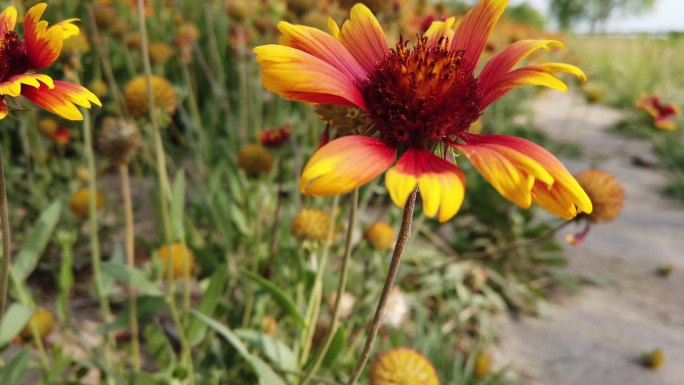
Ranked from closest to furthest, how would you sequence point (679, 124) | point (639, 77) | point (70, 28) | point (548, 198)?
point (548, 198)
point (70, 28)
point (679, 124)
point (639, 77)

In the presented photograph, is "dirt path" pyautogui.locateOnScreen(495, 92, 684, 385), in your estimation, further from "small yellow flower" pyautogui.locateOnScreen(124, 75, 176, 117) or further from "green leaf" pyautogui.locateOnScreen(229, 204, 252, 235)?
"small yellow flower" pyautogui.locateOnScreen(124, 75, 176, 117)

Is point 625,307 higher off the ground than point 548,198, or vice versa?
point 548,198

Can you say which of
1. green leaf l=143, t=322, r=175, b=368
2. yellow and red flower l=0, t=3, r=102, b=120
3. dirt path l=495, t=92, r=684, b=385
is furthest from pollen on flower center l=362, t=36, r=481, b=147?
dirt path l=495, t=92, r=684, b=385

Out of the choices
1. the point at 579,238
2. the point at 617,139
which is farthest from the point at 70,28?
the point at 617,139

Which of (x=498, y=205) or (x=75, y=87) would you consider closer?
(x=75, y=87)

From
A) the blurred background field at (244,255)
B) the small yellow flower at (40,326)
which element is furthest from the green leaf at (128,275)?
the small yellow flower at (40,326)

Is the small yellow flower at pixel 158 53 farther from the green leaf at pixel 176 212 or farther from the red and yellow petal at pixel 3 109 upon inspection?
the red and yellow petal at pixel 3 109

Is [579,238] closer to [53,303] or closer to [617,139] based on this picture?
[53,303]
